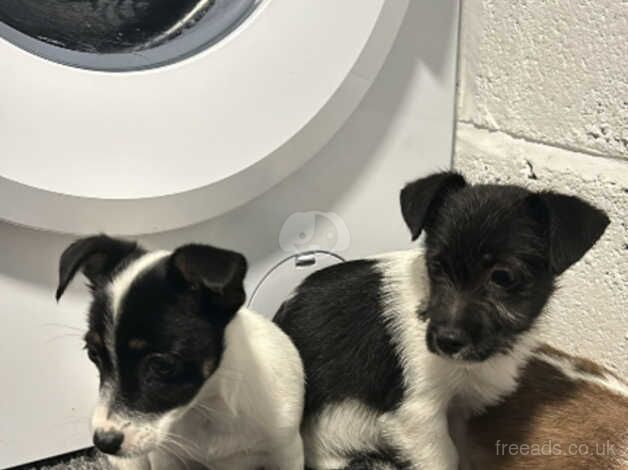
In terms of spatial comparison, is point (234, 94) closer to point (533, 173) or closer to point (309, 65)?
point (309, 65)

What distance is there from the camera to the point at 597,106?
1.29 m

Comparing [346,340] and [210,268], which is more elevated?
[210,268]

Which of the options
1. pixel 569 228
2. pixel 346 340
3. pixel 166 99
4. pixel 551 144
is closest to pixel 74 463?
pixel 346 340

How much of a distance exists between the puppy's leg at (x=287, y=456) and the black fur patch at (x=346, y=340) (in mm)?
113

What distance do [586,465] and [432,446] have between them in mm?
239

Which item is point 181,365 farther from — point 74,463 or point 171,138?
point 74,463

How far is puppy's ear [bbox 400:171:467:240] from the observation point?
1104 millimetres

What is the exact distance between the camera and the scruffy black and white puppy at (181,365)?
963 millimetres

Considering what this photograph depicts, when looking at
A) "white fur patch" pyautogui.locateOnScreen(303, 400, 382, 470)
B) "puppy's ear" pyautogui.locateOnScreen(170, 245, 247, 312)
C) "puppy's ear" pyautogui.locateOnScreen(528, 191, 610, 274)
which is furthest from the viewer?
"white fur patch" pyautogui.locateOnScreen(303, 400, 382, 470)

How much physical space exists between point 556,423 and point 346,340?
1.22 ft

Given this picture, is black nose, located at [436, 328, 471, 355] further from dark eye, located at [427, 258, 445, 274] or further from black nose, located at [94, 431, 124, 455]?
black nose, located at [94, 431, 124, 455]

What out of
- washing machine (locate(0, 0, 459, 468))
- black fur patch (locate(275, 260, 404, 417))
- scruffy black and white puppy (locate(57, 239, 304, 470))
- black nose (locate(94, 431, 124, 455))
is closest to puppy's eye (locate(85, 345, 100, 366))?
scruffy black and white puppy (locate(57, 239, 304, 470))

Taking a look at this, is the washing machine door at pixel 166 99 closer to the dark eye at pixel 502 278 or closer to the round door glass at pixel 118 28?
the round door glass at pixel 118 28

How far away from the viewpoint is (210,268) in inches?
36.5
